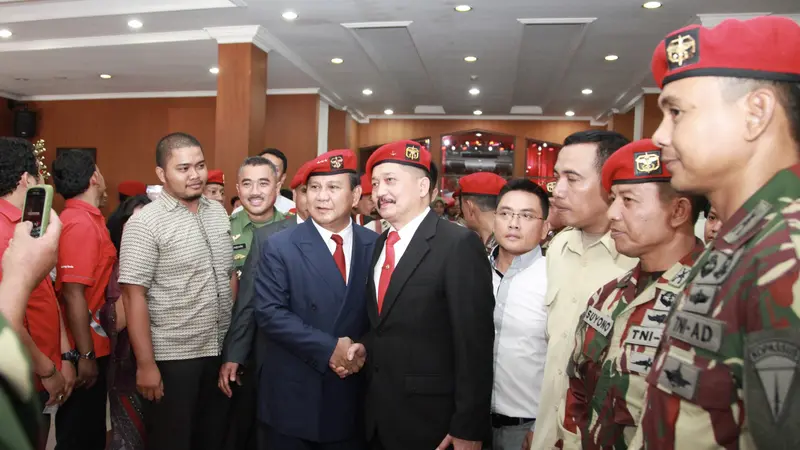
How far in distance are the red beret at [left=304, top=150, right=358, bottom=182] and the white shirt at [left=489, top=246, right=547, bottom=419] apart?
0.90 m

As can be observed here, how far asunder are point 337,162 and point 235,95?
487 centimetres

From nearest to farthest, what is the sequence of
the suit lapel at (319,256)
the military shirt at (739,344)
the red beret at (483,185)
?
the military shirt at (739,344), the suit lapel at (319,256), the red beret at (483,185)

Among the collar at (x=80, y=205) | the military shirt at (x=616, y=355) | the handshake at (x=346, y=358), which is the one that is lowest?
the handshake at (x=346, y=358)

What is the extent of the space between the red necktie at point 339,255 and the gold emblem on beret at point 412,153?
0.50 metres

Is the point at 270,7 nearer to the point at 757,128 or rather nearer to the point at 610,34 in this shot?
the point at 610,34

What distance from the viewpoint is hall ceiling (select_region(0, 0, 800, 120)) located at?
5.86 meters

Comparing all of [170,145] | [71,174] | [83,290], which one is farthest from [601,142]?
[71,174]

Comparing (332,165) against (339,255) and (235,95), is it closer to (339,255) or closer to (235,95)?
(339,255)

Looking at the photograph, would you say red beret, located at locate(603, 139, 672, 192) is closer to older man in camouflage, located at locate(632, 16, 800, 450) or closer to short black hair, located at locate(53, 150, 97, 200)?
older man in camouflage, located at locate(632, 16, 800, 450)

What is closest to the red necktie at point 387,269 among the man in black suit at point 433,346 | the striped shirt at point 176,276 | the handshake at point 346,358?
the man in black suit at point 433,346

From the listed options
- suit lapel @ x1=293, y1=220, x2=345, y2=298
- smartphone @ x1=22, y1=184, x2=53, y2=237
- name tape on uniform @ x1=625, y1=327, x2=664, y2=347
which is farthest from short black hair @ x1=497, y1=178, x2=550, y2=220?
smartphone @ x1=22, y1=184, x2=53, y2=237

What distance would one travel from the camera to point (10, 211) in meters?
1.95

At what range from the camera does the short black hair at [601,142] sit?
1741mm

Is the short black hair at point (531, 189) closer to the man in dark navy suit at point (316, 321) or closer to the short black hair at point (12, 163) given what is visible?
the man in dark navy suit at point (316, 321)
